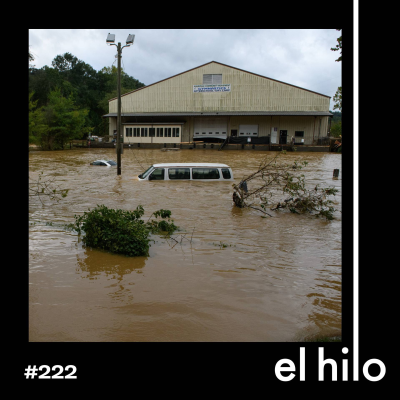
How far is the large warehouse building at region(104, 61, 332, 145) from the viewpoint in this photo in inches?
1866

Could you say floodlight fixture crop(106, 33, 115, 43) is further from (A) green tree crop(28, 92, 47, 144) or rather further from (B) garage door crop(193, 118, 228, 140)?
(B) garage door crop(193, 118, 228, 140)

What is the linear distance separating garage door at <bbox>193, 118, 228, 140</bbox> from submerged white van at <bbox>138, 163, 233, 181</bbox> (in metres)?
35.0

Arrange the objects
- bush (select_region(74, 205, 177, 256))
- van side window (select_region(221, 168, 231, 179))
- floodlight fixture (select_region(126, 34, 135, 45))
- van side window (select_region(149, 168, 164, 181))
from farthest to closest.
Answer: floodlight fixture (select_region(126, 34, 135, 45)) < van side window (select_region(221, 168, 231, 179)) < van side window (select_region(149, 168, 164, 181)) < bush (select_region(74, 205, 177, 256))

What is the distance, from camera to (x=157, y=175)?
53.4ft

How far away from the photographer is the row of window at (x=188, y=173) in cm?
1585

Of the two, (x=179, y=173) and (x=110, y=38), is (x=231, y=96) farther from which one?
(x=179, y=173)

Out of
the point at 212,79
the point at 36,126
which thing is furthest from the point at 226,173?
the point at 212,79

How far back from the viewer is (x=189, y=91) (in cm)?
4972

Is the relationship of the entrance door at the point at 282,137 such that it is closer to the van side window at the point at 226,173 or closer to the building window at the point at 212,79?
the building window at the point at 212,79

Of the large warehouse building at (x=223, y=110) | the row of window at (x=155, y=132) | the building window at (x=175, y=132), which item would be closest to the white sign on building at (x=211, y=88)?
the large warehouse building at (x=223, y=110)

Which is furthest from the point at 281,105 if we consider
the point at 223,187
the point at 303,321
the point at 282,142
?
the point at 303,321

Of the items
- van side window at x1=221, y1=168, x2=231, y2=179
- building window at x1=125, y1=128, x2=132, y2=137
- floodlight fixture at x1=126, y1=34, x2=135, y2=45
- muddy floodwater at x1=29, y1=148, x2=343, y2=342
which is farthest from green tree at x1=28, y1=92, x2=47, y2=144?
muddy floodwater at x1=29, y1=148, x2=343, y2=342

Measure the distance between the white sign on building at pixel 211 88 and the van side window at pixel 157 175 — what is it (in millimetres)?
35470

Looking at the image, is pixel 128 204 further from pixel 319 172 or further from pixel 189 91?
Result: pixel 189 91
